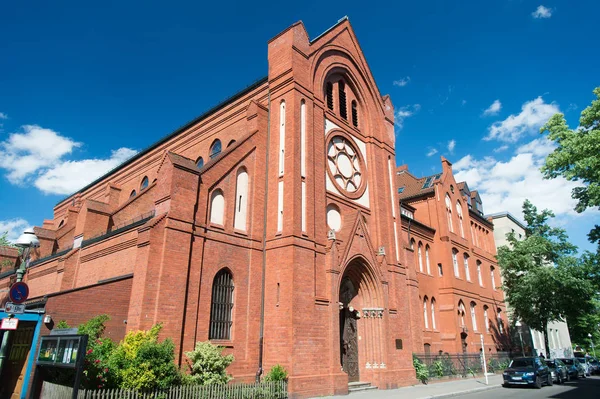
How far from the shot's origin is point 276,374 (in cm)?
1498

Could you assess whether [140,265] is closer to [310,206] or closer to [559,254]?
[310,206]

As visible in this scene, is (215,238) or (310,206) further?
(310,206)

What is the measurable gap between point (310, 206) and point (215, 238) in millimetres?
4551

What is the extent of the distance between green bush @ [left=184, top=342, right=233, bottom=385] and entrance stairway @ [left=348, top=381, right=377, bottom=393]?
6.80 metres

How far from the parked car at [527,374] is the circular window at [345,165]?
527 inches

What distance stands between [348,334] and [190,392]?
992cm

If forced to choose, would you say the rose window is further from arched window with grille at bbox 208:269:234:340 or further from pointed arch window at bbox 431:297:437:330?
pointed arch window at bbox 431:297:437:330

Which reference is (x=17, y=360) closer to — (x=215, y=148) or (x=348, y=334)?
(x=348, y=334)

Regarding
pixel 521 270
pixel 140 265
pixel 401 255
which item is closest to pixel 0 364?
pixel 140 265

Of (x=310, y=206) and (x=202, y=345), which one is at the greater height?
(x=310, y=206)

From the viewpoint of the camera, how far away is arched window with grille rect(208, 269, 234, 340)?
15945 millimetres

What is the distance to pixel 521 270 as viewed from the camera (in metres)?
35.7

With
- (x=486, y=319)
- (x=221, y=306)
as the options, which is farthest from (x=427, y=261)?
(x=221, y=306)

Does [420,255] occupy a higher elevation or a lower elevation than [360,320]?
higher
